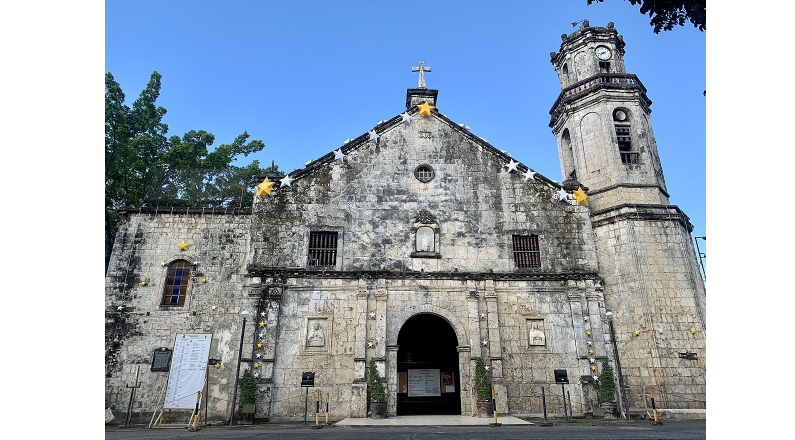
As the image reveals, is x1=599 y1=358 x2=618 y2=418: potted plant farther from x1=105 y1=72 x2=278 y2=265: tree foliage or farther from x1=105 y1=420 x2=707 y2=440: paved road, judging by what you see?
x1=105 y1=72 x2=278 y2=265: tree foliage

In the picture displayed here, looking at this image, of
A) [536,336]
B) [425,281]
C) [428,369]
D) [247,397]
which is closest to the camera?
[247,397]

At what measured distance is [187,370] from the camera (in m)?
15.1

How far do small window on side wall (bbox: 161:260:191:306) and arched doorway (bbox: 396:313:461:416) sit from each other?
8180 millimetres

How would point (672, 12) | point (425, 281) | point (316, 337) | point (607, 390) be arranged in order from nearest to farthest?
point (672, 12), point (607, 390), point (316, 337), point (425, 281)

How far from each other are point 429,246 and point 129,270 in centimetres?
1085

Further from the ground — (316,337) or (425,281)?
(425,281)

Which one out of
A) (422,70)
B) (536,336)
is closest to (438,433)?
(536,336)

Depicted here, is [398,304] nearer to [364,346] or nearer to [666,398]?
[364,346]

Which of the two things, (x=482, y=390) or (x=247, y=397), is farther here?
(x=482, y=390)

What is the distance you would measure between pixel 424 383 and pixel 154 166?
16215 mm

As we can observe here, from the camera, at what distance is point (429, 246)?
17.1 metres

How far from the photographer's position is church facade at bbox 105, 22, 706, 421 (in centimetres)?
1513

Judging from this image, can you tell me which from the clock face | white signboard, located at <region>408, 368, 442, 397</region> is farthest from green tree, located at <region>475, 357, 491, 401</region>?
the clock face

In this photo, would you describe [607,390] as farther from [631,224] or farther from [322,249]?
[322,249]
